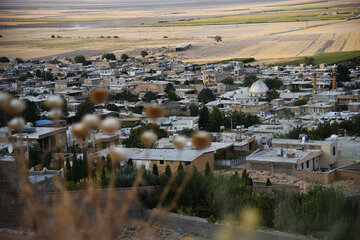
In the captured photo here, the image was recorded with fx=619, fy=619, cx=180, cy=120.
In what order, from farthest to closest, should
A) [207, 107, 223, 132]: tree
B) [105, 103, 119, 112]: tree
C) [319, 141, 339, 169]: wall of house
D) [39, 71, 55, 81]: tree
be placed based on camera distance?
[39, 71, 55, 81]: tree
[105, 103, 119, 112]: tree
[207, 107, 223, 132]: tree
[319, 141, 339, 169]: wall of house

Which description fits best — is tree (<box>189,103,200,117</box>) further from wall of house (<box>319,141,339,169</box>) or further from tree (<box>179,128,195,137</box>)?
wall of house (<box>319,141,339,169</box>)

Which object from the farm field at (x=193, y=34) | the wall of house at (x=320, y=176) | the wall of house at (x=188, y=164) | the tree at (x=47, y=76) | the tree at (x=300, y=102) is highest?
the farm field at (x=193, y=34)

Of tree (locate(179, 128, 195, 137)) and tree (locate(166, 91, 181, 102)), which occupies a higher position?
tree (locate(166, 91, 181, 102))

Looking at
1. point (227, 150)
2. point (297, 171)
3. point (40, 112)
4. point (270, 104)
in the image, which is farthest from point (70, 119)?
point (297, 171)

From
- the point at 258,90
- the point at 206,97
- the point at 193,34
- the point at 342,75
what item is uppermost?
the point at 193,34

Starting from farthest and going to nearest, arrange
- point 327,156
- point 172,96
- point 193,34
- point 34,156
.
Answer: point 193,34
point 172,96
point 327,156
point 34,156

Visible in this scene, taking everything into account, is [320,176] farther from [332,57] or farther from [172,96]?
[332,57]

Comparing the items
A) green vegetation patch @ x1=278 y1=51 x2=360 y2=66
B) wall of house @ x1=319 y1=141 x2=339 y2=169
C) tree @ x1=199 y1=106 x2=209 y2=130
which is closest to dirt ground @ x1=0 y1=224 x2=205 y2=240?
wall of house @ x1=319 y1=141 x2=339 y2=169

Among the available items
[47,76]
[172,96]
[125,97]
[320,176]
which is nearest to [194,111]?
[172,96]

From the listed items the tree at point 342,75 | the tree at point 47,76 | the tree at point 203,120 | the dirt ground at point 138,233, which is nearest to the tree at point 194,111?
the tree at point 203,120

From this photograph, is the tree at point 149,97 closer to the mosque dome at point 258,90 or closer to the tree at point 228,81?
the mosque dome at point 258,90

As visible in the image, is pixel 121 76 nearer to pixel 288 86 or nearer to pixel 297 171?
pixel 288 86
